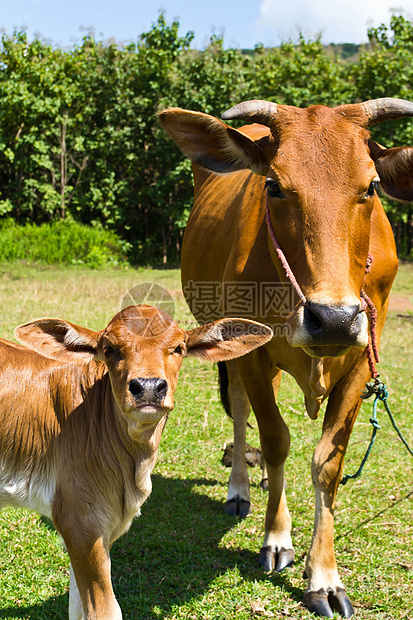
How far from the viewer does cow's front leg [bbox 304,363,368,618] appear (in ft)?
9.92

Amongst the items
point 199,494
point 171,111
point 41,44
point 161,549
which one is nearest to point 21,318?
point 199,494

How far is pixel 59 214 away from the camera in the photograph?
2034 cm

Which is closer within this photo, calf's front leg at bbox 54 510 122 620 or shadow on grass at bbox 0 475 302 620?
calf's front leg at bbox 54 510 122 620

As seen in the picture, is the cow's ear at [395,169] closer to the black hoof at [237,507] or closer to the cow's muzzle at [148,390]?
the cow's muzzle at [148,390]

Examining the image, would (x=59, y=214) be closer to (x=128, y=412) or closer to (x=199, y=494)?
(x=199, y=494)

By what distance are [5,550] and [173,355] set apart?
1.79 metres

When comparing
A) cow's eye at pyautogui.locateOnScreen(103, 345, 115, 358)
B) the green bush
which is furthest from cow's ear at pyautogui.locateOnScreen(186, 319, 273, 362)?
the green bush

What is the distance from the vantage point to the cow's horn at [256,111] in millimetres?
2760

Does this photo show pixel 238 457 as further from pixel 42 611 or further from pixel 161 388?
pixel 161 388

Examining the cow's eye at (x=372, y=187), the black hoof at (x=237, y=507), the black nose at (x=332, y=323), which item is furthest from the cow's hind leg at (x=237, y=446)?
the cow's eye at (x=372, y=187)

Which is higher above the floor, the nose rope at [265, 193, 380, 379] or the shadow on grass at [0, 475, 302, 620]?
the nose rope at [265, 193, 380, 379]

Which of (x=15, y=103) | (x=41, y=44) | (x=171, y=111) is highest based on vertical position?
(x=41, y=44)

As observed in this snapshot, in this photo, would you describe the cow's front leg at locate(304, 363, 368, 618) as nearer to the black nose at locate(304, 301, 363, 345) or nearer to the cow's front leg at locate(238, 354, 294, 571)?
the cow's front leg at locate(238, 354, 294, 571)

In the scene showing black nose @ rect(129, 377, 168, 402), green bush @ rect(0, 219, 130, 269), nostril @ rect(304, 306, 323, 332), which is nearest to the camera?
black nose @ rect(129, 377, 168, 402)
